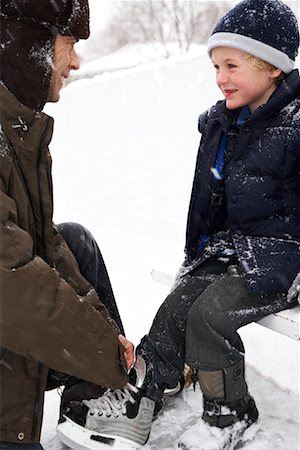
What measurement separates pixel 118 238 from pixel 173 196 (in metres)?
1.90

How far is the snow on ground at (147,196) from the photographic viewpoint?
6.77ft

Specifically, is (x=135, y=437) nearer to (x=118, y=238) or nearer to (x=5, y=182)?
(x=5, y=182)

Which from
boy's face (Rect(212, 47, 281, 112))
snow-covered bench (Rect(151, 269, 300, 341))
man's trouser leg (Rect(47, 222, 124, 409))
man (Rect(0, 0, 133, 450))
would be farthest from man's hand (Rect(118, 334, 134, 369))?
boy's face (Rect(212, 47, 281, 112))

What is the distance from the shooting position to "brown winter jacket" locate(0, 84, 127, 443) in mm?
1315

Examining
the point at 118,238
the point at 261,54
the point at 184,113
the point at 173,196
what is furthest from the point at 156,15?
the point at 261,54

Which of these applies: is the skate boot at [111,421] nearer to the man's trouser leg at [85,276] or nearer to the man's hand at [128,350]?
the man's trouser leg at [85,276]

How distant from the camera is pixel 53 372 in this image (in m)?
1.84

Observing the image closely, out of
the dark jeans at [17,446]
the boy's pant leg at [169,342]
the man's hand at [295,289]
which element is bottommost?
the dark jeans at [17,446]

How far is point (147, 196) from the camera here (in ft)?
19.9

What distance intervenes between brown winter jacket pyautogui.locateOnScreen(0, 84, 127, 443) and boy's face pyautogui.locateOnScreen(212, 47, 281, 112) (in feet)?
2.47

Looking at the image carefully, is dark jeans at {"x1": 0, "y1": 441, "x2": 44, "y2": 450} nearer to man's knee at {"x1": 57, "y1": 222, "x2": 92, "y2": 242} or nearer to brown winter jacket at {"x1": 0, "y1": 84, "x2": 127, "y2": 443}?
brown winter jacket at {"x1": 0, "y1": 84, "x2": 127, "y2": 443}

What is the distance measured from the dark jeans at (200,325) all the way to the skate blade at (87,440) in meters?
0.17

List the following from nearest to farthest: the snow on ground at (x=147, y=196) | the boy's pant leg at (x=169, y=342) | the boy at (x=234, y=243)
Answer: the boy at (x=234, y=243)
the boy's pant leg at (x=169, y=342)
the snow on ground at (x=147, y=196)

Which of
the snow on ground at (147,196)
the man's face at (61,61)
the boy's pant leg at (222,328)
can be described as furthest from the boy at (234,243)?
the man's face at (61,61)
